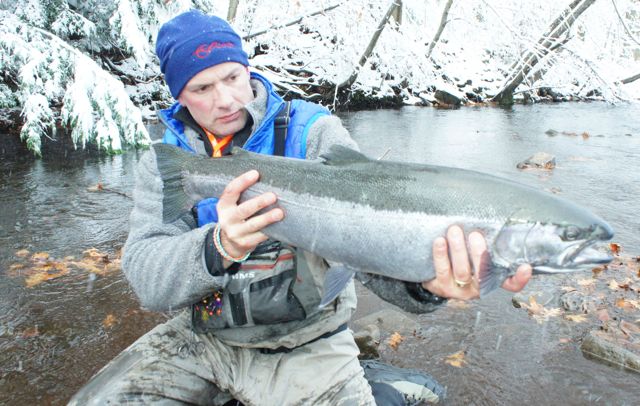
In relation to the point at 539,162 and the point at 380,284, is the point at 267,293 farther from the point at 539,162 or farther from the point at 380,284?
the point at 539,162

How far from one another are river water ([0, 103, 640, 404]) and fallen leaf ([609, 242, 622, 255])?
0.10 meters

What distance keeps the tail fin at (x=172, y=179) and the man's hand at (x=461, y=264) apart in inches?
50.4

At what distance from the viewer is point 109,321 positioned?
391 cm

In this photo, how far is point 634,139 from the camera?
42.4 ft

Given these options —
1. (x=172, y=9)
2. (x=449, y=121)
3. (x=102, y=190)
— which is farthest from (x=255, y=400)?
(x=449, y=121)

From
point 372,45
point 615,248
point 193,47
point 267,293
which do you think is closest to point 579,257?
point 267,293

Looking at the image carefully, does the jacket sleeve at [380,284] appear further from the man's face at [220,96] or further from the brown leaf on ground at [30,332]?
the brown leaf on ground at [30,332]

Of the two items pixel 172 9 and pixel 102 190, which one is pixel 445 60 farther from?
pixel 102 190

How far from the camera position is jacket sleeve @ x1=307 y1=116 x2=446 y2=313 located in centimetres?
239

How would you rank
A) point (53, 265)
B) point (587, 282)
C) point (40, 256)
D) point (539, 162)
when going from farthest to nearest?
point (539, 162) → point (40, 256) → point (53, 265) → point (587, 282)

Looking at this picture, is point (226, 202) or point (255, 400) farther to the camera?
point (255, 400)

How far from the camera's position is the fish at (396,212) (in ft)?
5.84

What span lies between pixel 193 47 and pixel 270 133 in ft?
2.13

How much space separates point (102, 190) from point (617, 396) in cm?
724
